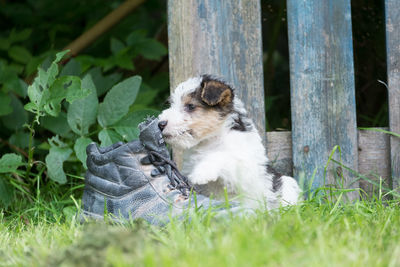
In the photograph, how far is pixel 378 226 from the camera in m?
2.28

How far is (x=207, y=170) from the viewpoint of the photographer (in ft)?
9.62

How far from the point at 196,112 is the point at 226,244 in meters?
1.48

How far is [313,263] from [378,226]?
0.77 metres

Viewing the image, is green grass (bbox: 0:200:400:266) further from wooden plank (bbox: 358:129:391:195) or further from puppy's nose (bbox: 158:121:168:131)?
wooden plank (bbox: 358:129:391:195)

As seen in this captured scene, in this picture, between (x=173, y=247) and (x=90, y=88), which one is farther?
(x=90, y=88)

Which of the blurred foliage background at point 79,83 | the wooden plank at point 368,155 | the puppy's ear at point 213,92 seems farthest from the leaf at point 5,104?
the wooden plank at point 368,155

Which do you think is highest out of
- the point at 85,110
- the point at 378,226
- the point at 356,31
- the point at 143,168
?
the point at 356,31

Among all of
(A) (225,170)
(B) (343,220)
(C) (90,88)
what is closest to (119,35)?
(C) (90,88)

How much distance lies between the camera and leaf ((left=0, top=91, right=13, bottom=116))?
146 inches

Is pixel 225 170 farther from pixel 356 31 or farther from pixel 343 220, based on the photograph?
pixel 356 31

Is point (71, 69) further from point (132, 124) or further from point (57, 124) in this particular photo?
point (132, 124)

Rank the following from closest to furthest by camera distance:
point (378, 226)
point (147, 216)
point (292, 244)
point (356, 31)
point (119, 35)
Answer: point (292, 244) → point (378, 226) → point (147, 216) → point (356, 31) → point (119, 35)

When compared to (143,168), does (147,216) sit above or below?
below

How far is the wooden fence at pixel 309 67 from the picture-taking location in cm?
338
